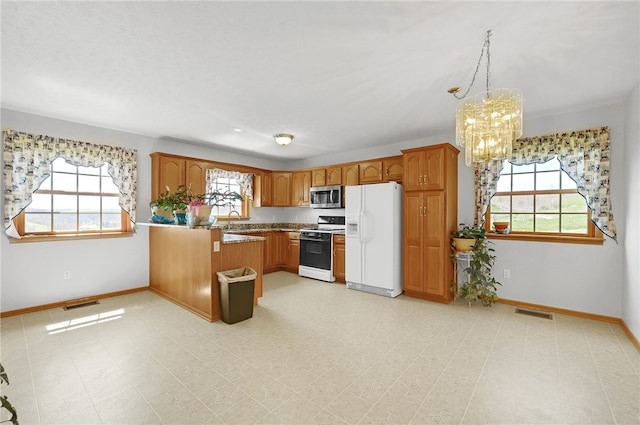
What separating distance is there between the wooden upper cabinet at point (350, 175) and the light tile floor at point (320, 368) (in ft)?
8.45

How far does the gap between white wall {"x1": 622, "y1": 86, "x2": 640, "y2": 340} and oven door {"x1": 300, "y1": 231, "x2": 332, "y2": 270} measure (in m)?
3.84

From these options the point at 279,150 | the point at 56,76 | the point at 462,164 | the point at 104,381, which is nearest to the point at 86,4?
the point at 56,76

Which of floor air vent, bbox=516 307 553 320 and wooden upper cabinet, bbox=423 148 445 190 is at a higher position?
wooden upper cabinet, bbox=423 148 445 190

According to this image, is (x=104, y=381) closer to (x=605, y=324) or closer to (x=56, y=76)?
(x=56, y=76)

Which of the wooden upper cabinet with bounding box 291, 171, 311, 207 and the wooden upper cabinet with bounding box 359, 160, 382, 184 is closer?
the wooden upper cabinet with bounding box 359, 160, 382, 184

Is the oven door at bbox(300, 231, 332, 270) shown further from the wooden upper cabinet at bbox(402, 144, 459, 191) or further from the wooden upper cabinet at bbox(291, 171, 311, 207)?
the wooden upper cabinet at bbox(402, 144, 459, 191)

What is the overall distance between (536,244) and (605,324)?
1.09 m

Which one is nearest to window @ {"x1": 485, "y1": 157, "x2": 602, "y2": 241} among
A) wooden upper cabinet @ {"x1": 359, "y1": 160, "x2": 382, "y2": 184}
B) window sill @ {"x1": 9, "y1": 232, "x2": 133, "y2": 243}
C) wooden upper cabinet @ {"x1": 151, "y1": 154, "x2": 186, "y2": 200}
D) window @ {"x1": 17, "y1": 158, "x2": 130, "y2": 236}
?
wooden upper cabinet @ {"x1": 359, "y1": 160, "x2": 382, "y2": 184}

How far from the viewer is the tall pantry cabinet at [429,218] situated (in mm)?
4059

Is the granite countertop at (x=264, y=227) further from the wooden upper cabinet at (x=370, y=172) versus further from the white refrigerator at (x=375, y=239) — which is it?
the wooden upper cabinet at (x=370, y=172)

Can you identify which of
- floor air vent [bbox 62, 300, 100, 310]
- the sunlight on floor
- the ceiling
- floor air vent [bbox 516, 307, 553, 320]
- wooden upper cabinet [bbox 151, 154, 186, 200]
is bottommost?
the sunlight on floor

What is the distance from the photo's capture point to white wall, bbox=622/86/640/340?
113 inches

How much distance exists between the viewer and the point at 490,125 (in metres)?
2.25

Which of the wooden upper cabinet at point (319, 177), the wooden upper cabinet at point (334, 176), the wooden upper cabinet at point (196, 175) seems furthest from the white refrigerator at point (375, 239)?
the wooden upper cabinet at point (196, 175)
